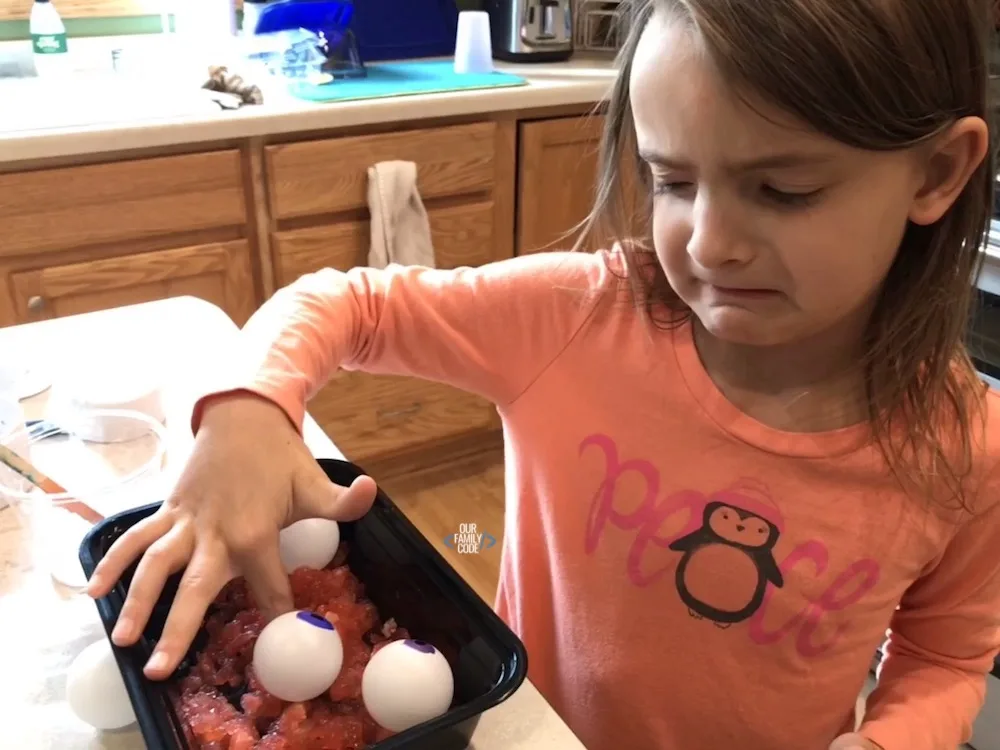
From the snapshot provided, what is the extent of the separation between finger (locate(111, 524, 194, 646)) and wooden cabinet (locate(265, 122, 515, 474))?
1.31 m

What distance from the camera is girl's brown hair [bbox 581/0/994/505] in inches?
22.0

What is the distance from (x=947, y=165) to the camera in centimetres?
64

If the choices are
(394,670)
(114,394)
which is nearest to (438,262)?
(114,394)

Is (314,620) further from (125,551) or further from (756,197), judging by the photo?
(756,197)

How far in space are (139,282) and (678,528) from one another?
1303 mm

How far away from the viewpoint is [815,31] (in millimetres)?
555

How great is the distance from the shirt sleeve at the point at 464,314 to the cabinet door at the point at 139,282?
1.06m

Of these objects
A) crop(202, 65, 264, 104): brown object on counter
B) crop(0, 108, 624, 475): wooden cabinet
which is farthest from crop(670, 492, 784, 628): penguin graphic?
crop(202, 65, 264, 104): brown object on counter

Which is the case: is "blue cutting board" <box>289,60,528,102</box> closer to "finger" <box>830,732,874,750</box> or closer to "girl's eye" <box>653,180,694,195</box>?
"girl's eye" <box>653,180,694,195</box>

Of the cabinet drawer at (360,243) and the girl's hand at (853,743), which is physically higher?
the girl's hand at (853,743)

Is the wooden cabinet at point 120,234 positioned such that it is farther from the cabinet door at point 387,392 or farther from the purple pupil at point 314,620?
the purple pupil at point 314,620

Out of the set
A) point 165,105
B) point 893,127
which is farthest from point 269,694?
point 165,105

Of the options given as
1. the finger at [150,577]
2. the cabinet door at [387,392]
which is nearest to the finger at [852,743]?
the finger at [150,577]

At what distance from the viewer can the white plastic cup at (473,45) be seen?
203 cm
